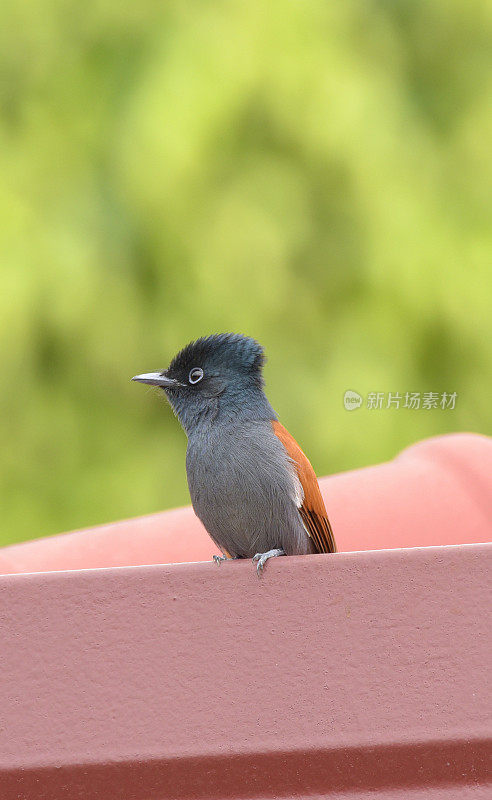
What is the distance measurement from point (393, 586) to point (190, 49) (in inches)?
145

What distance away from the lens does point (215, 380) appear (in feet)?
6.92

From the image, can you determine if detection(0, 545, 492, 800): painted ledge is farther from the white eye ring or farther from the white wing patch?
the white eye ring

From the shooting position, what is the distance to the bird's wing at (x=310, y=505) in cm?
196

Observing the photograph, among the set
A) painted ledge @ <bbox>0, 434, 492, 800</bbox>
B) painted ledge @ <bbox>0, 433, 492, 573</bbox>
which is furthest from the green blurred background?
painted ledge @ <bbox>0, 434, 492, 800</bbox>

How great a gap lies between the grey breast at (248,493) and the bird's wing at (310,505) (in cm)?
2

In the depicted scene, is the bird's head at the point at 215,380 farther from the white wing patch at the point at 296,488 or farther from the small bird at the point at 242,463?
the white wing patch at the point at 296,488

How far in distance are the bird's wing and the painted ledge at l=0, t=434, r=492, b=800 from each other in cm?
71

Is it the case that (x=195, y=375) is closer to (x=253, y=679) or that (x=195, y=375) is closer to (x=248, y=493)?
(x=248, y=493)

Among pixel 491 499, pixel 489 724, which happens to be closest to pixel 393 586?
pixel 489 724

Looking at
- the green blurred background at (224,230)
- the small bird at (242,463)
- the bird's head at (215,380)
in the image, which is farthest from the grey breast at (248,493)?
the green blurred background at (224,230)

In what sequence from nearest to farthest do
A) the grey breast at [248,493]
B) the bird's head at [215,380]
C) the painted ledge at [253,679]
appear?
the painted ledge at [253,679] < the grey breast at [248,493] < the bird's head at [215,380]

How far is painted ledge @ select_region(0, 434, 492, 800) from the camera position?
1.21 m

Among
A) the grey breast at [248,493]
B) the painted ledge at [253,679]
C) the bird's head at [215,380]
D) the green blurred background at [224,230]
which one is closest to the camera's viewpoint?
the painted ledge at [253,679]

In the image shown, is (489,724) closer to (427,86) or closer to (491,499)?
(491,499)
